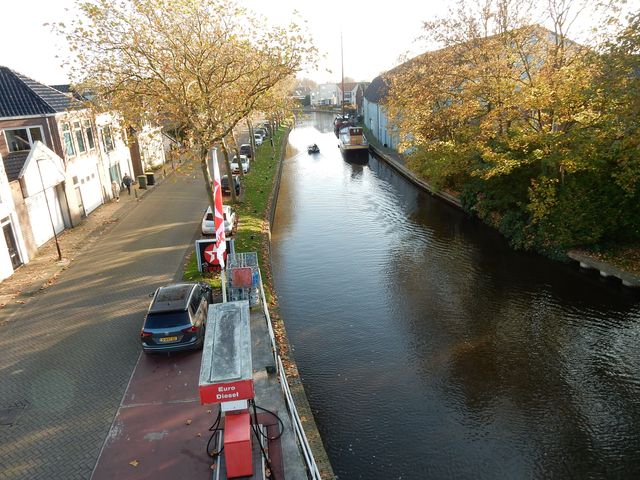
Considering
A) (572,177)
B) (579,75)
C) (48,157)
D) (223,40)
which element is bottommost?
(572,177)

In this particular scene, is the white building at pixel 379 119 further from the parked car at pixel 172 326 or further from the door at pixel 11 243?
the parked car at pixel 172 326

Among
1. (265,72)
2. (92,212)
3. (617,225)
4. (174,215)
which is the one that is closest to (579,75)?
(617,225)

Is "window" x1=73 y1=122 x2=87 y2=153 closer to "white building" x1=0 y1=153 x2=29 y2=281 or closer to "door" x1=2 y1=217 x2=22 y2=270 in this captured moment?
"white building" x1=0 y1=153 x2=29 y2=281

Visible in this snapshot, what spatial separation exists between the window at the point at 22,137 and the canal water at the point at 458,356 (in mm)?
12157

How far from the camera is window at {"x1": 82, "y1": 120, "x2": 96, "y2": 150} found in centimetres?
2684

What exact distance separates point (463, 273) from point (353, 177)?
2305 centimetres

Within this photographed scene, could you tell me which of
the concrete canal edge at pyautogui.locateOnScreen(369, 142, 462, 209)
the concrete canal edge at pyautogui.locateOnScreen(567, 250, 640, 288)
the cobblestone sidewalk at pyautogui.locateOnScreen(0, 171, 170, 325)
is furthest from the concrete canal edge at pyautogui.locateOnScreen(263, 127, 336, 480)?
the concrete canal edge at pyautogui.locateOnScreen(369, 142, 462, 209)

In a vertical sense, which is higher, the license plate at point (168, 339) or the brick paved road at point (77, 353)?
the license plate at point (168, 339)

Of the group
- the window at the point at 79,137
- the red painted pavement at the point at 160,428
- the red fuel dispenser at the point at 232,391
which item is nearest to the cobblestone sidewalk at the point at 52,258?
the window at the point at 79,137

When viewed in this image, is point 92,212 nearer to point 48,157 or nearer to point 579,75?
point 48,157

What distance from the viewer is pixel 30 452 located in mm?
9172

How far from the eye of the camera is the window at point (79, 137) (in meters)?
25.5

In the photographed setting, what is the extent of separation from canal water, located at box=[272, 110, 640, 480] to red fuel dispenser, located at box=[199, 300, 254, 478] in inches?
121

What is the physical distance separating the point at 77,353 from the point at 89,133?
19.0 metres
